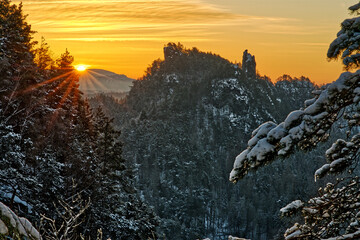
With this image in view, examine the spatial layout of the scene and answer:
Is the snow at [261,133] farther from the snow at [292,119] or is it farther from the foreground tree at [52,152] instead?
the foreground tree at [52,152]

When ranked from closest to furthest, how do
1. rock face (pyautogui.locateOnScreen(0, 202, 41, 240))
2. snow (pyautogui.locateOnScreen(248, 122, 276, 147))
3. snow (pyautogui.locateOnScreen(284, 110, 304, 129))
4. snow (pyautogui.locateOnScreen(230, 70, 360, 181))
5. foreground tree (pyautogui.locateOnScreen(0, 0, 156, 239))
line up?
snow (pyautogui.locateOnScreen(230, 70, 360, 181)), snow (pyautogui.locateOnScreen(284, 110, 304, 129)), snow (pyautogui.locateOnScreen(248, 122, 276, 147)), rock face (pyautogui.locateOnScreen(0, 202, 41, 240)), foreground tree (pyautogui.locateOnScreen(0, 0, 156, 239))

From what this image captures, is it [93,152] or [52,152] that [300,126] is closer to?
[52,152]

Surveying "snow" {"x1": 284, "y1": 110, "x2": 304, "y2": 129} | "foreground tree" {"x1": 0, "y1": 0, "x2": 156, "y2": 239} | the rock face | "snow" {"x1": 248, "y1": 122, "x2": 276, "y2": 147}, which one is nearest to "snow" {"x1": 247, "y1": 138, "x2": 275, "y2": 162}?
"snow" {"x1": 248, "y1": 122, "x2": 276, "y2": 147}

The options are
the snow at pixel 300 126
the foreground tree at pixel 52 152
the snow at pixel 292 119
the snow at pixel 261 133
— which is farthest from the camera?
the foreground tree at pixel 52 152

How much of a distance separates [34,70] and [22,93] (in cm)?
185

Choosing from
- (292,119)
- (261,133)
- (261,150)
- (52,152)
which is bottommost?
(261,150)

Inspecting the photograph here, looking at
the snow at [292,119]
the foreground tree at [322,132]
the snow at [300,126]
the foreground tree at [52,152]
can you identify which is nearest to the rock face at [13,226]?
the foreground tree at [322,132]

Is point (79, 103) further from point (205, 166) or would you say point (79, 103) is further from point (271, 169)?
point (271, 169)

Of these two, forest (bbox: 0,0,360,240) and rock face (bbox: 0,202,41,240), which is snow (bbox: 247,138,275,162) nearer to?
forest (bbox: 0,0,360,240)

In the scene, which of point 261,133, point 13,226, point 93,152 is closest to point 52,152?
point 93,152

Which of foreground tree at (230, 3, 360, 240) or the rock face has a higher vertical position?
foreground tree at (230, 3, 360, 240)

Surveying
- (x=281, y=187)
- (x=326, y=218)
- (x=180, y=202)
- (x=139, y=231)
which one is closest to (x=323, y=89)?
(x=326, y=218)

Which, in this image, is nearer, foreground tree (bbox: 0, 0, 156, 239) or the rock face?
the rock face

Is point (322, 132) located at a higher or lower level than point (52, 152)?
lower
